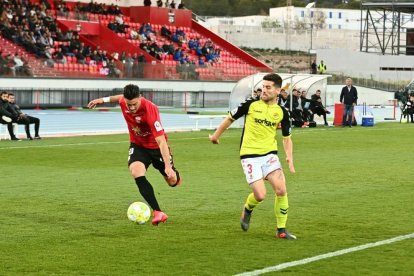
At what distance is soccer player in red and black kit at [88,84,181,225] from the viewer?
1123 centimetres

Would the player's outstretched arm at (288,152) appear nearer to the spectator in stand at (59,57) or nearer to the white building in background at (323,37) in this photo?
the spectator in stand at (59,57)

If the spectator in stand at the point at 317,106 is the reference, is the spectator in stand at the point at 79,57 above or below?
above

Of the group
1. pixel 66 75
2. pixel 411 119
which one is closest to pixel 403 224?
pixel 411 119

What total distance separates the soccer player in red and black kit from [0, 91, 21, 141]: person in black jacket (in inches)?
618

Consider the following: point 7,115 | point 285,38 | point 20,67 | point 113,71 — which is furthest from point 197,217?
point 285,38

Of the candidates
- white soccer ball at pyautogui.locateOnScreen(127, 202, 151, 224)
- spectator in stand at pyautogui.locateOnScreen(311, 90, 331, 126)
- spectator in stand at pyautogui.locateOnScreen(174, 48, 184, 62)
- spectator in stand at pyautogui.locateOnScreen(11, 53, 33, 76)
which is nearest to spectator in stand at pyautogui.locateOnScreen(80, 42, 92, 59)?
spectator in stand at pyautogui.locateOnScreen(11, 53, 33, 76)

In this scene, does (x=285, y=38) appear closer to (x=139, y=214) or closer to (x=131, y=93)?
(x=139, y=214)

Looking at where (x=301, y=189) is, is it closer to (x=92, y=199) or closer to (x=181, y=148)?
(x=92, y=199)

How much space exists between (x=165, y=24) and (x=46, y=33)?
14.4 meters

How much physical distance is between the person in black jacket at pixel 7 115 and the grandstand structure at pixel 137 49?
1937cm

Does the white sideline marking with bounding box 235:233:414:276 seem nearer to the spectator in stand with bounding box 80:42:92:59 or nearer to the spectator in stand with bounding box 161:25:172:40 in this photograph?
the spectator in stand with bounding box 80:42:92:59

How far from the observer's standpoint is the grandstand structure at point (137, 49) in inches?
1938

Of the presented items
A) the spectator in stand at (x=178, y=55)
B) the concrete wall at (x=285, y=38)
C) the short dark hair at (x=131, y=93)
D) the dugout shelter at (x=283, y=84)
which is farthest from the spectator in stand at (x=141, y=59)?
the short dark hair at (x=131, y=93)

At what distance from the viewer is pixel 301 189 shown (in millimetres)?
16062
